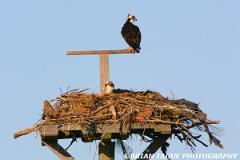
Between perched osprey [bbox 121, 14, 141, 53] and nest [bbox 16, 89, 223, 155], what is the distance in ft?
5.51

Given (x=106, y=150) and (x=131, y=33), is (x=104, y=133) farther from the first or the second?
(x=131, y=33)

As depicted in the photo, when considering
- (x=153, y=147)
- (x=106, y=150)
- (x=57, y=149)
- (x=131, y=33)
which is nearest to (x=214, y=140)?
(x=153, y=147)

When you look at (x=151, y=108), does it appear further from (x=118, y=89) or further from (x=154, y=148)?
(x=118, y=89)

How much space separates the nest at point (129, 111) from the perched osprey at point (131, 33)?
1.68 m

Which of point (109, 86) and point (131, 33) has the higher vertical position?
point (131, 33)

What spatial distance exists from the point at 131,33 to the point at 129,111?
3811mm

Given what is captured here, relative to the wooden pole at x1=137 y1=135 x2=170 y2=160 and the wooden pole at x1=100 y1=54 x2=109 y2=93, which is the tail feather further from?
the wooden pole at x1=100 y1=54 x2=109 y2=93

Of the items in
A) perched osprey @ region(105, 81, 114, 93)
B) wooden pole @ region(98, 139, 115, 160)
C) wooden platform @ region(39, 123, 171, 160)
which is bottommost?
wooden pole @ region(98, 139, 115, 160)

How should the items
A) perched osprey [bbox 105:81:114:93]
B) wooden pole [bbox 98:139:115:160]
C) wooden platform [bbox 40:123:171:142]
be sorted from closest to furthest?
1. wooden platform [bbox 40:123:171:142]
2. wooden pole [bbox 98:139:115:160]
3. perched osprey [bbox 105:81:114:93]

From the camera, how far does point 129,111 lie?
8.05 meters

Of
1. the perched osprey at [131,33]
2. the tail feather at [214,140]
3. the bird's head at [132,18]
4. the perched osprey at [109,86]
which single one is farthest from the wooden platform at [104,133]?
the bird's head at [132,18]

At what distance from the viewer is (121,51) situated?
862cm

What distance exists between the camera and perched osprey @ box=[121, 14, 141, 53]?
36.5 ft

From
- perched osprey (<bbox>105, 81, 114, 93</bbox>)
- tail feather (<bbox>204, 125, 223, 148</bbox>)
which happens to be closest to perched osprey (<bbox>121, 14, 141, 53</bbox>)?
perched osprey (<bbox>105, 81, 114, 93</bbox>)
